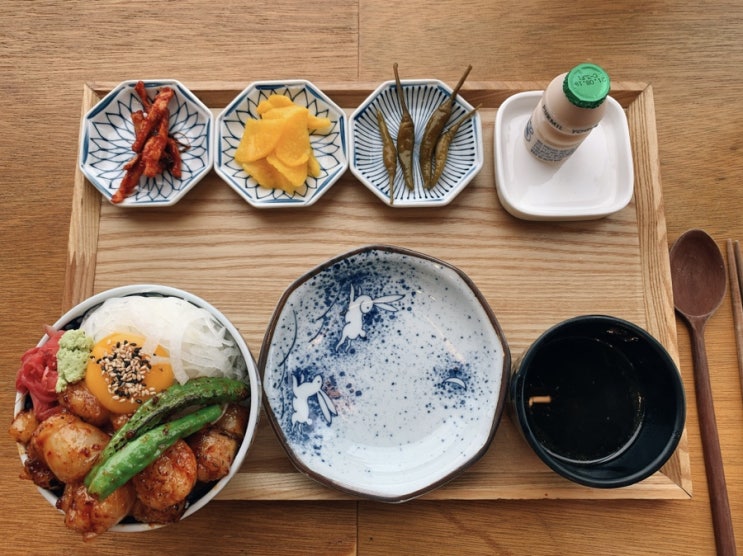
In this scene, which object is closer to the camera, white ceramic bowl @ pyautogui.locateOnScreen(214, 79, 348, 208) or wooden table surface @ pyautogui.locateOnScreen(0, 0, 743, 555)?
white ceramic bowl @ pyautogui.locateOnScreen(214, 79, 348, 208)

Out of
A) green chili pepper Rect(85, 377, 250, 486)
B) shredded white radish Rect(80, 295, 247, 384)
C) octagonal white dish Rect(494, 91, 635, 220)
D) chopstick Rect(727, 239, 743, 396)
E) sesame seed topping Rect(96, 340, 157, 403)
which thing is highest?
octagonal white dish Rect(494, 91, 635, 220)

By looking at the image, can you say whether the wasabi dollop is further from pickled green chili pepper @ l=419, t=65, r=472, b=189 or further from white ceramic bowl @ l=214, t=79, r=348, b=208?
pickled green chili pepper @ l=419, t=65, r=472, b=189

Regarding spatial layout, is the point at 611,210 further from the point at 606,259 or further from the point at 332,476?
the point at 332,476

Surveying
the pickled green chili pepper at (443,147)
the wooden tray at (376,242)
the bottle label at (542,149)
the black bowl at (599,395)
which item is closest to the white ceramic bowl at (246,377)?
the wooden tray at (376,242)

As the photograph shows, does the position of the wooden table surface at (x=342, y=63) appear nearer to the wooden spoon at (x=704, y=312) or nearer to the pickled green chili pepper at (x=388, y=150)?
the wooden spoon at (x=704, y=312)

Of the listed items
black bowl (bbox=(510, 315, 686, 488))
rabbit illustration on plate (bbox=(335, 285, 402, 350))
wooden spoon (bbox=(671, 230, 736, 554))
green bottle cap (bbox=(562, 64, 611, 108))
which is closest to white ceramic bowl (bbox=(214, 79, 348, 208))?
rabbit illustration on plate (bbox=(335, 285, 402, 350))

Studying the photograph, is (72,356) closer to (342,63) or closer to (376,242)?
(376,242)

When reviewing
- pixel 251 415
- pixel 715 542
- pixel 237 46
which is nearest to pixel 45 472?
pixel 251 415

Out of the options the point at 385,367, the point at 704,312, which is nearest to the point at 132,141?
the point at 385,367
